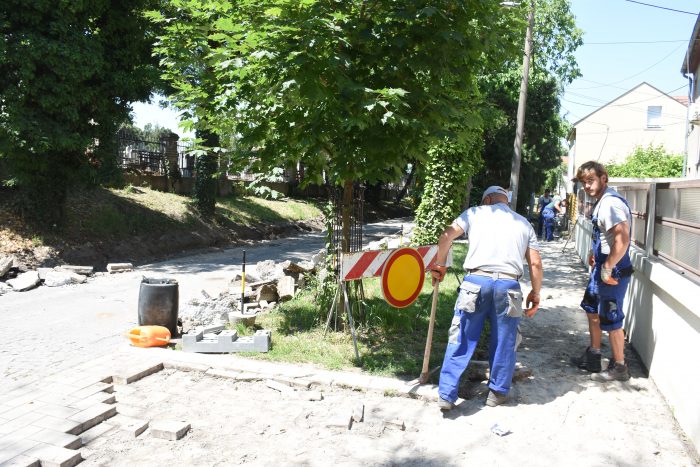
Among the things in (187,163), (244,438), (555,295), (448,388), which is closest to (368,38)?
(448,388)

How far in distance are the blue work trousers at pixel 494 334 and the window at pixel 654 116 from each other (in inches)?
1598

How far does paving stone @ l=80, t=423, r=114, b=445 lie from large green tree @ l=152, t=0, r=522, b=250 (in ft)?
10.4

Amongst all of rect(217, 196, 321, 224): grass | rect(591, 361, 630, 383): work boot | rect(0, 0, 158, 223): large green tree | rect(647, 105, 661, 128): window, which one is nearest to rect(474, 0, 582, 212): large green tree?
rect(217, 196, 321, 224): grass

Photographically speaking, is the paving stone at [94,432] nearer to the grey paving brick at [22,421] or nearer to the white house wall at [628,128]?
the grey paving brick at [22,421]

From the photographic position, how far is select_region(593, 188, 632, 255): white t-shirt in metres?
5.04

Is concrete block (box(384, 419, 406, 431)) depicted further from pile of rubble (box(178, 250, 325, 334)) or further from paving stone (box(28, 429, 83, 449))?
pile of rubble (box(178, 250, 325, 334))

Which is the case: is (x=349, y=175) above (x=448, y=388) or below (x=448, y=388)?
above

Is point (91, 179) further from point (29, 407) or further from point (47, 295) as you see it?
point (29, 407)

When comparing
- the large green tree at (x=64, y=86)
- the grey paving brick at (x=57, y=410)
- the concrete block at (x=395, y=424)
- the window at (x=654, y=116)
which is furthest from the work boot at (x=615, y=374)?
the window at (x=654, y=116)

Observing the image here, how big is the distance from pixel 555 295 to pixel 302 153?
6363 millimetres

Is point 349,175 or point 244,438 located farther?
point 349,175

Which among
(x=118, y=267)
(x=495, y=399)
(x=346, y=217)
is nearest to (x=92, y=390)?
(x=346, y=217)

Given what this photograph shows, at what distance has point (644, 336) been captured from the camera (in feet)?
19.3

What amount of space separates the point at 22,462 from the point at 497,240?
3925 mm
